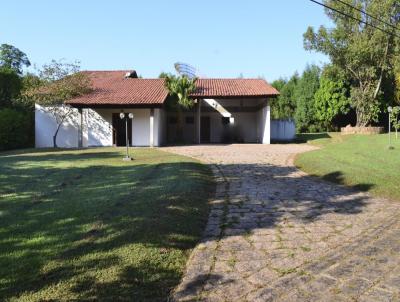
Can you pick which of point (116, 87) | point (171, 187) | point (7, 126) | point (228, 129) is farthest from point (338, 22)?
point (171, 187)

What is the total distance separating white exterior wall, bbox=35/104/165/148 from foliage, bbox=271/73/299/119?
17.2 m

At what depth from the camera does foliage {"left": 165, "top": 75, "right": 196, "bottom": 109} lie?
25.2m

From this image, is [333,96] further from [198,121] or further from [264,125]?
[198,121]

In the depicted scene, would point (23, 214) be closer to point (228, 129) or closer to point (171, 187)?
point (171, 187)

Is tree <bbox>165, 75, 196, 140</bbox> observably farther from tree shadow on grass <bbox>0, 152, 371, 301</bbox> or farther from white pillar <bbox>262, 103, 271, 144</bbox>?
tree shadow on grass <bbox>0, 152, 371, 301</bbox>

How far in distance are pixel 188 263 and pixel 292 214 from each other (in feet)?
9.36

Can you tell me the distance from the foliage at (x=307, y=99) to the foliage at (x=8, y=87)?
23.0 metres

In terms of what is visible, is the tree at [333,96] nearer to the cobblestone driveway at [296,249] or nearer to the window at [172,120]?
the window at [172,120]

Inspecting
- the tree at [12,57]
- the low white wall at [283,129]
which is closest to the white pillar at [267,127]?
the low white wall at [283,129]

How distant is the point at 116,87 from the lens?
26203 mm

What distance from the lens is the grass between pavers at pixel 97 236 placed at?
3688mm

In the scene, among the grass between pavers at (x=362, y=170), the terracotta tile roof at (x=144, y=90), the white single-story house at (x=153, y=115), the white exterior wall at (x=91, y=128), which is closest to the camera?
the grass between pavers at (x=362, y=170)

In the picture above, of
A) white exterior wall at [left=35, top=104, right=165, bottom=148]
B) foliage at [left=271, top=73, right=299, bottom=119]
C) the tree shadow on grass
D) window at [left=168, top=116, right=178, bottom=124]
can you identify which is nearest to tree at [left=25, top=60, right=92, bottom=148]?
white exterior wall at [left=35, top=104, right=165, bottom=148]

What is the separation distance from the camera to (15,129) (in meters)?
23.7
